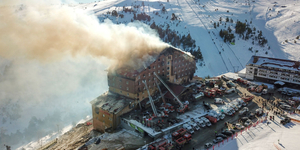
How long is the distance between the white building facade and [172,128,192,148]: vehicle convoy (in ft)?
92.0

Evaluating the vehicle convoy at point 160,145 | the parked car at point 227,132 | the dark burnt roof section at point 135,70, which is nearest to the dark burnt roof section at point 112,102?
the dark burnt roof section at point 135,70

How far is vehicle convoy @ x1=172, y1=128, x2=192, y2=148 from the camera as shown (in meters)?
28.1

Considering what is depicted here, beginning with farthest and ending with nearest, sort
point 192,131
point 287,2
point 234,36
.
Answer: point 287,2, point 234,36, point 192,131

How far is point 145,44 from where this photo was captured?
4241cm

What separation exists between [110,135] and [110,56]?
46.6 ft

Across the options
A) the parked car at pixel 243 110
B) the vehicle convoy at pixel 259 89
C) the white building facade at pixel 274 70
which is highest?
the white building facade at pixel 274 70

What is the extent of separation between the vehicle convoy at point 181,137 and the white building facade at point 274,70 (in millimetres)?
28034

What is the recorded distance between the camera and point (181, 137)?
95.8 feet

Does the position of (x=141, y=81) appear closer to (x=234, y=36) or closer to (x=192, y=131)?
(x=192, y=131)

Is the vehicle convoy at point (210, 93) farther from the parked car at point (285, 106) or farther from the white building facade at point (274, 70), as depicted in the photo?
the white building facade at point (274, 70)

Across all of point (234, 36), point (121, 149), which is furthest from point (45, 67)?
point (234, 36)

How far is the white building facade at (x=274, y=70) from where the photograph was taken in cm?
4528

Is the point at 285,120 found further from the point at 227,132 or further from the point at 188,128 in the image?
the point at 188,128

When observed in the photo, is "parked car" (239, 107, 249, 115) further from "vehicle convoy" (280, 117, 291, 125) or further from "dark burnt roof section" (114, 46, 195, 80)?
"dark burnt roof section" (114, 46, 195, 80)
